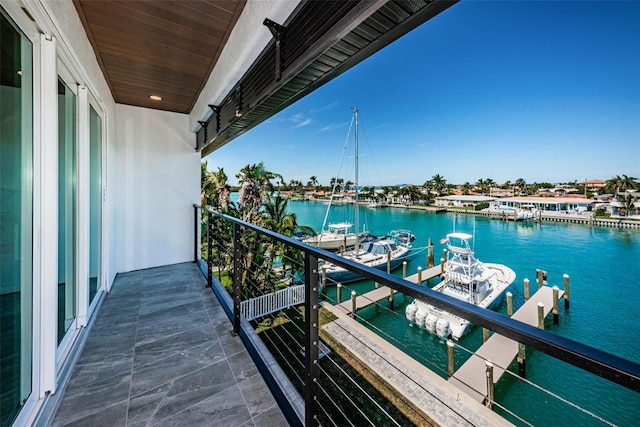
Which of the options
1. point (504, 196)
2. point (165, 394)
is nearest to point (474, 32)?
point (504, 196)

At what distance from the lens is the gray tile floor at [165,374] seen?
1250 mm

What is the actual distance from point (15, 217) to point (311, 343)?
4.44 feet

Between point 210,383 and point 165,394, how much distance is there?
221 millimetres

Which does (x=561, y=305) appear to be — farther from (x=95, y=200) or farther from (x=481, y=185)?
(x=481, y=185)

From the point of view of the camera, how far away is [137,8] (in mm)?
1745

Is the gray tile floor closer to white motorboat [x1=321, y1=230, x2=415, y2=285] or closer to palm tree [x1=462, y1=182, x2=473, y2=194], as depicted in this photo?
white motorboat [x1=321, y1=230, x2=415, y2=285]

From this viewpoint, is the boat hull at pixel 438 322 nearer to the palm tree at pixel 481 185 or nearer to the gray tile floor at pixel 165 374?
the gray tile floor at pixel 165 374

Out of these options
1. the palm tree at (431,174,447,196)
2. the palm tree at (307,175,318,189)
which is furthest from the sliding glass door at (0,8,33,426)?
the palm tree at (431,174,447,196)

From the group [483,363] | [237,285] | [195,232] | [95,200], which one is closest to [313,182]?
[483,363]

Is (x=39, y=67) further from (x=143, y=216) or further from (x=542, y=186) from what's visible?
(x=542, y=186)

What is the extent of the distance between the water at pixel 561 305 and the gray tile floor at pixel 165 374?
2.83 ft

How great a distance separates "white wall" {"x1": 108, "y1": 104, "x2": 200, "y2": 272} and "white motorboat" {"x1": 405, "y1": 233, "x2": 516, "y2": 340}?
655 cm

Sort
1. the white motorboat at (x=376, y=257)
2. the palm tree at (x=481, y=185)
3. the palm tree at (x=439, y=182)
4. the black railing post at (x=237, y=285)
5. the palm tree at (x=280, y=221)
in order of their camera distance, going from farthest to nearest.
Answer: the palm tree at (x=439, y=182) → the palm tree at (x=481, y=185) → the white motorboat at (x=376, y=257) → the palm tree at (x=280, y=221) → the black railing post at (x=237, y=285)

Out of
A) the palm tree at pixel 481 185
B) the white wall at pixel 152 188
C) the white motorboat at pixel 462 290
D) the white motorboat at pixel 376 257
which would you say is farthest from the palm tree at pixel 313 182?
the white wall at pixel 152 188
